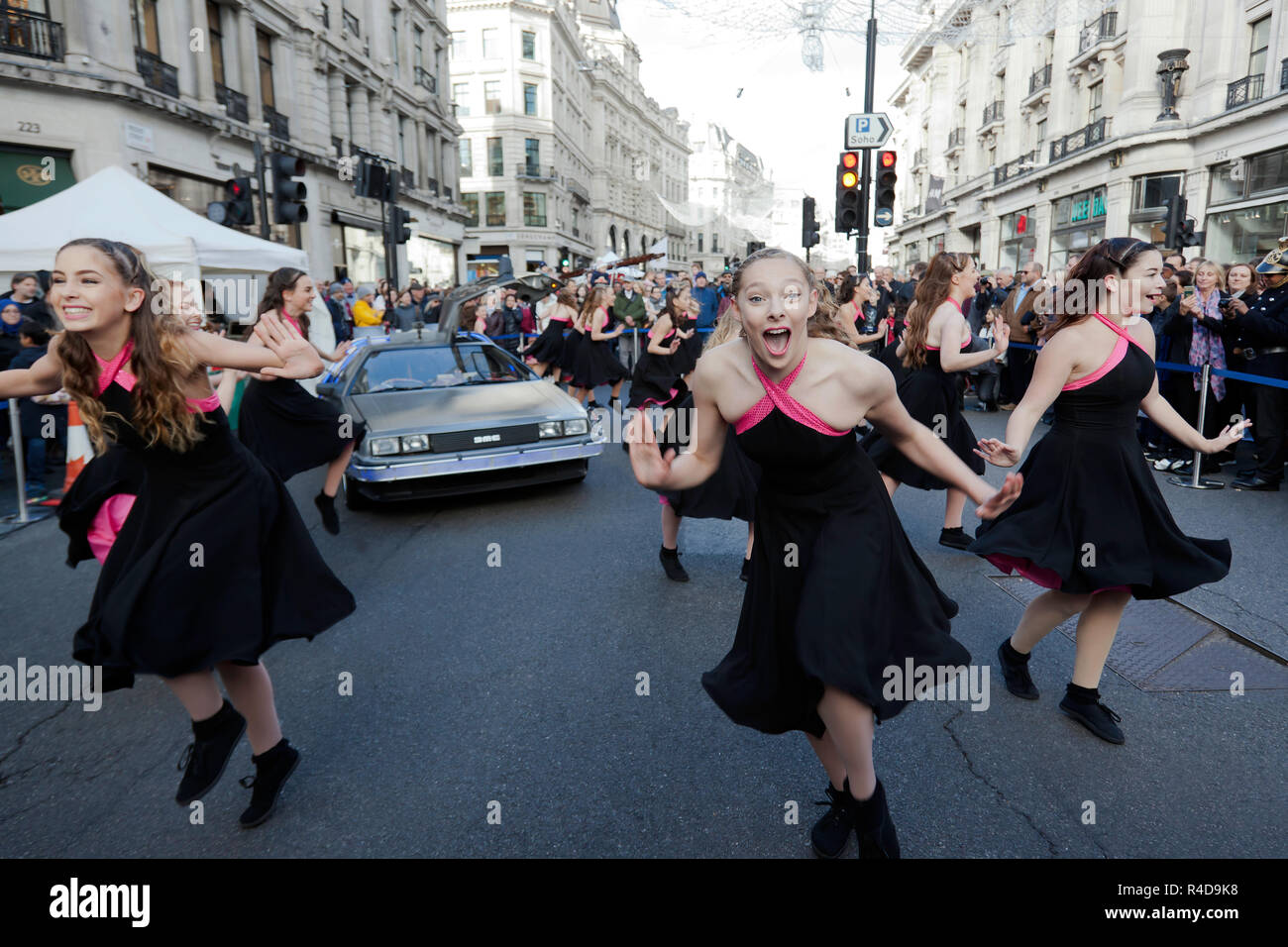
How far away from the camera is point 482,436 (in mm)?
7203

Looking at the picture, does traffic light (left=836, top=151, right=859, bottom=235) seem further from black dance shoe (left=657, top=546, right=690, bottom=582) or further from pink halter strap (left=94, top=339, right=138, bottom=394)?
pink halter strap (left=94, top=339, right=138, bottom=394)

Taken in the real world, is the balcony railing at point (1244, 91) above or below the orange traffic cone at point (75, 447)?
above

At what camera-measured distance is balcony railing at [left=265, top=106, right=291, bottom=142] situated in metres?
24.5

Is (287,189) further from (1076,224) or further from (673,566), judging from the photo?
(1076,224)

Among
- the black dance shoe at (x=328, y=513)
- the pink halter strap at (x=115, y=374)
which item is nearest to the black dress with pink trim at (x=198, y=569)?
the pink halter strap at (x=115, y=374)

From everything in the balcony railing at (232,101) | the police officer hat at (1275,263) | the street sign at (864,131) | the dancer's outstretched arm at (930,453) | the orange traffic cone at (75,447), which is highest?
the balcony railing at (232,101)

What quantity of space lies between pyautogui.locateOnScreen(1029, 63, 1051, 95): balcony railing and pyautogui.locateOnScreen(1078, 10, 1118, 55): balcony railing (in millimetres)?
3141

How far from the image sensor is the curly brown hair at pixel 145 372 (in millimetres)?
2654

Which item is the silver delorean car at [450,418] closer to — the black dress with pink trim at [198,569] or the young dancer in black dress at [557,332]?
the black dress with pink trim at [198,569]

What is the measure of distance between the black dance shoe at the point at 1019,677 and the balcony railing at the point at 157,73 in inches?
832
